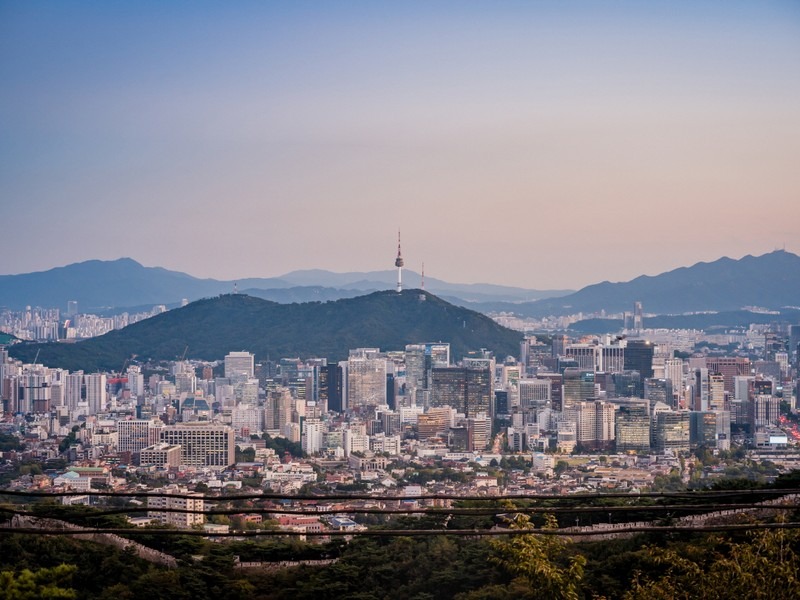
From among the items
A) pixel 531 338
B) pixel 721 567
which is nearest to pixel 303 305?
pixel 531 338

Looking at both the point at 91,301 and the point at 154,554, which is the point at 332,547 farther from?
the point at 91,301

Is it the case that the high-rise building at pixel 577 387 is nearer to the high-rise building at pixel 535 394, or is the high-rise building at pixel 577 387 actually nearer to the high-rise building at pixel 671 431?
the high-rise building at pixel 535 394

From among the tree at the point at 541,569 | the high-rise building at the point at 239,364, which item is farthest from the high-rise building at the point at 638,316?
the tree at the point at 541,569

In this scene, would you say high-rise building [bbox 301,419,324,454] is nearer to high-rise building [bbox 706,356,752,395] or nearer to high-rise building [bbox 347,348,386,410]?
high-rise building [bbox 347,348,386,410]

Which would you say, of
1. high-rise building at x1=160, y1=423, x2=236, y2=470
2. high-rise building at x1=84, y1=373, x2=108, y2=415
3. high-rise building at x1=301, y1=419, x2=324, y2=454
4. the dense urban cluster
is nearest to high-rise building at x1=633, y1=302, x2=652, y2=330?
the dense urban cluster

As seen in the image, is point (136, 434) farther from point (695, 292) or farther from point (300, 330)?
point (695, 292)

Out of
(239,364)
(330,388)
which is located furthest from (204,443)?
(239,364)
